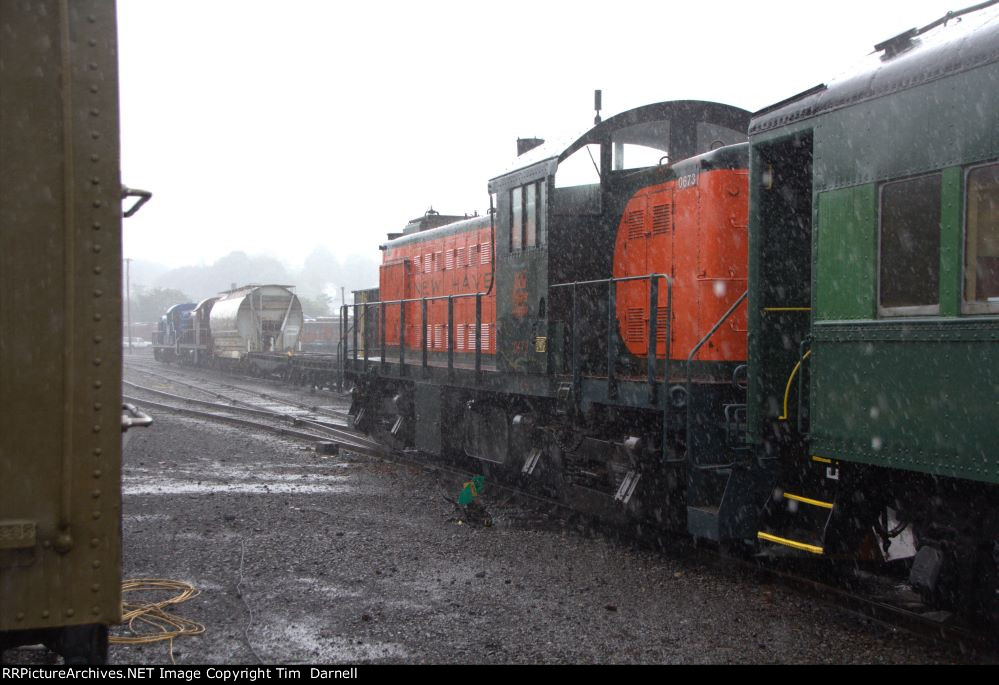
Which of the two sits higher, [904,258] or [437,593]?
[904,258]

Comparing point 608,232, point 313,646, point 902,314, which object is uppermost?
point 608,232

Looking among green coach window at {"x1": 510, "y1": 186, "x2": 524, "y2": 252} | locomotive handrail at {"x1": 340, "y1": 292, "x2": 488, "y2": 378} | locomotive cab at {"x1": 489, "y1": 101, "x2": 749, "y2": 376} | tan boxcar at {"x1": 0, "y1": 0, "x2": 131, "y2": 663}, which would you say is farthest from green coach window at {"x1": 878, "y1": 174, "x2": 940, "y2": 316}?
locomotive handrail at {"x1": 340, "y1": 292, "x2": 488, "y2": 378}

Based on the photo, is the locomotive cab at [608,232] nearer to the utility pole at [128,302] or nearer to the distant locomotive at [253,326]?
the distant locomotive at [253,326]

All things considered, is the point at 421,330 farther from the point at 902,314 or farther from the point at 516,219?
the point at 902,314

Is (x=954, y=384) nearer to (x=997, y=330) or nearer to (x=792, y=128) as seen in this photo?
(x=997, y=330)

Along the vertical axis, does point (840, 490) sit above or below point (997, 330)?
below

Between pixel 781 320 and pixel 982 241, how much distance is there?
2.12m

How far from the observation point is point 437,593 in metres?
6.47

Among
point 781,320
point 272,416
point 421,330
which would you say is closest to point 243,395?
point 272,416

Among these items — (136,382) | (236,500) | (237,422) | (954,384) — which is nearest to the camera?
(954,384)

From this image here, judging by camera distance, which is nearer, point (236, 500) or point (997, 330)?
point (997, 330)

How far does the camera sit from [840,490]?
583 cm

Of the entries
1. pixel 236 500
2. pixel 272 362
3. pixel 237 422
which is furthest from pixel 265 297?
pixel 236 500
